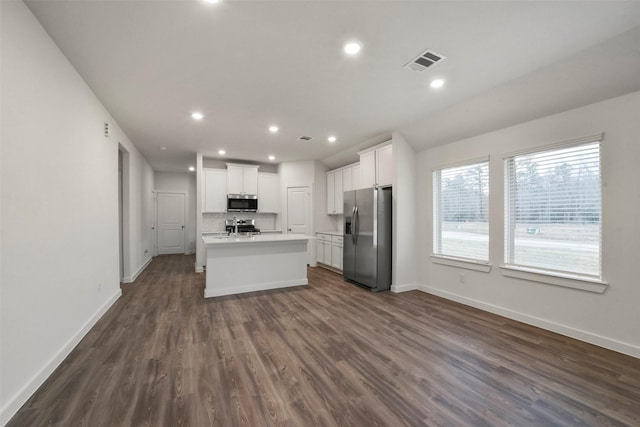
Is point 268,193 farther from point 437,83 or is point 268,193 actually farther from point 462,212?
point 437,83

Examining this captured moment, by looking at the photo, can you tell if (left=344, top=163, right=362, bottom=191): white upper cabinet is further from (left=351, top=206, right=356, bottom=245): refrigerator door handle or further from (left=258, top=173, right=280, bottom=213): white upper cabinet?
(left=258, top=173, right=280, bottom=213): white upper cabinet

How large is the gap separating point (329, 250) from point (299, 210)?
1.38 m

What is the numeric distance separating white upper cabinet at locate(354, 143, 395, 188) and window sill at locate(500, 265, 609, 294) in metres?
2.22

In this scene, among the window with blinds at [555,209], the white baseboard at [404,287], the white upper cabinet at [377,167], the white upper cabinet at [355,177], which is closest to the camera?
the window with blinds at [555,209]

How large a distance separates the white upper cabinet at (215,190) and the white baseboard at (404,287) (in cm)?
450

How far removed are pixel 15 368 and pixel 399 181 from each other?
4739 millimetres

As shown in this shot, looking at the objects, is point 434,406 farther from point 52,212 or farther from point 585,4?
point 52,212

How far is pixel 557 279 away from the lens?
119 inches

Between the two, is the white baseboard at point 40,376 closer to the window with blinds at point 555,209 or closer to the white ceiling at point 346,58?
the white ceiling at point 346,58

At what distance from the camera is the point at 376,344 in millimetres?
2730

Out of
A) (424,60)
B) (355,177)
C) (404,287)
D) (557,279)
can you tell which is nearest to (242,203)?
(355,177)

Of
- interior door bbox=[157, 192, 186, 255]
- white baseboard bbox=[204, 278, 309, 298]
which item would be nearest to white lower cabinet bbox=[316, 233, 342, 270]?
white baseboard bbox=[204, 278, 309, 298]

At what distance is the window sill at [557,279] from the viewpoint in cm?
274

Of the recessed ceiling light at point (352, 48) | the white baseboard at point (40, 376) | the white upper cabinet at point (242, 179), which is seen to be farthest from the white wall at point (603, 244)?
the white upper cabinet at point (242, 179)
